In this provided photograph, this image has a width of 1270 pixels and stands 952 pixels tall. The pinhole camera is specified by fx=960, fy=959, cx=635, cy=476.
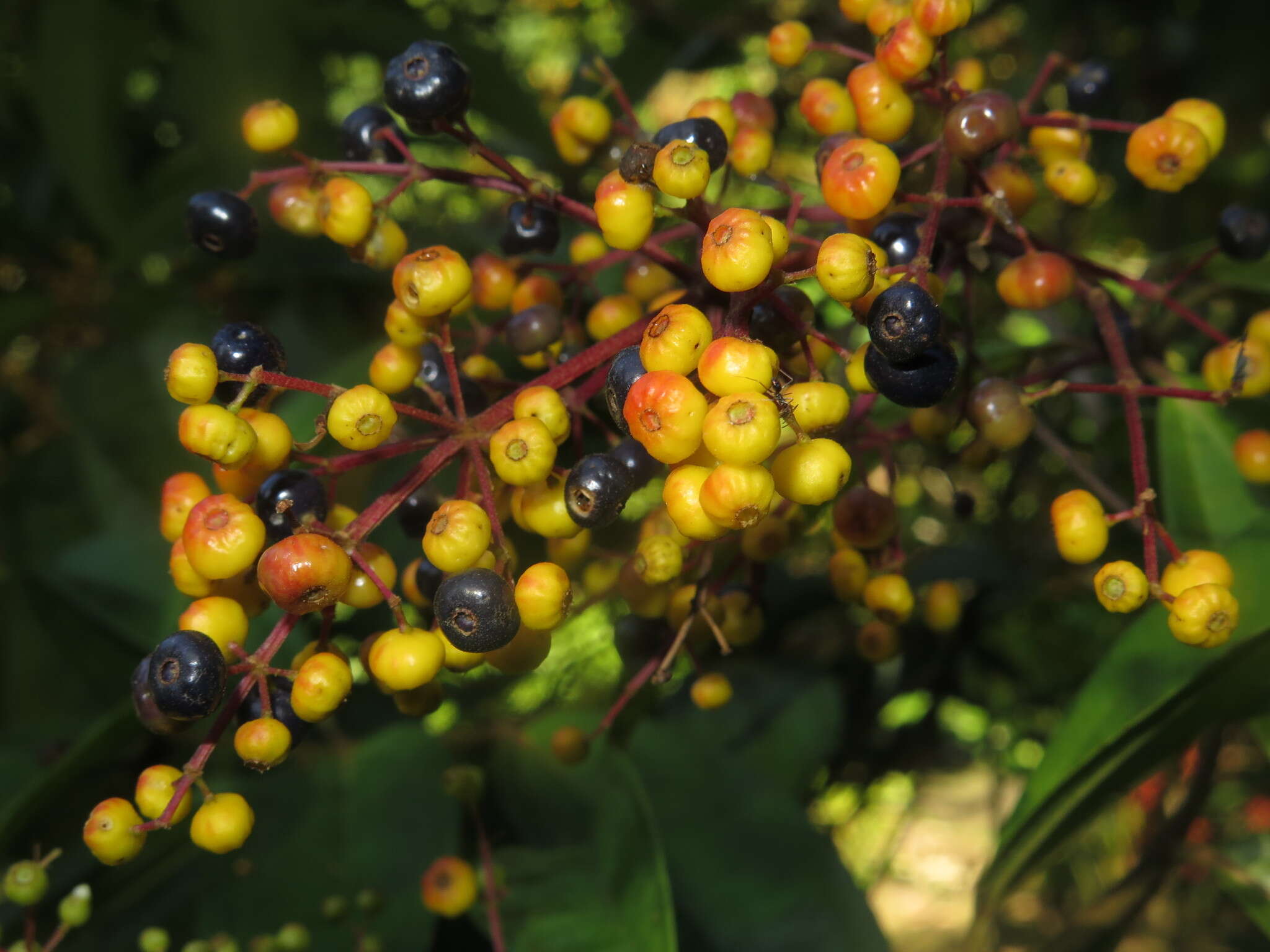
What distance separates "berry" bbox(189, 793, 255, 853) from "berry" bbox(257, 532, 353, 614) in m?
0.15

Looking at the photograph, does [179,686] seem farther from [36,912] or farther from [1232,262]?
[1232,262]

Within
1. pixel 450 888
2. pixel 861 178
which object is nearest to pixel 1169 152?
pixel 861 178

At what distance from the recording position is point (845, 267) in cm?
60

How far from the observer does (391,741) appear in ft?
4.28

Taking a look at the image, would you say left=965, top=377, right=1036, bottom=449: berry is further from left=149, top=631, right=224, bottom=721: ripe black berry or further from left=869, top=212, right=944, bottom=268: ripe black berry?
left=149, top=631, right=224, bottom=721: ripe black berry

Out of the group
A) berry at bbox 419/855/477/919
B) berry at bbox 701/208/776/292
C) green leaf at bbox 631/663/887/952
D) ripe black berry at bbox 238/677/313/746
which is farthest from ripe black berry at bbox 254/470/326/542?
green leaf at bbox 631/663/887/952

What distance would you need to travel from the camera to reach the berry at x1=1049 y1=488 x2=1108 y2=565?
0.73m

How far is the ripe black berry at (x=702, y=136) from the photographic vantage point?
2.38ft

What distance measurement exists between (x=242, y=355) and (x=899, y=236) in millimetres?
514

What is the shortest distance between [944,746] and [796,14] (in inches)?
62.8

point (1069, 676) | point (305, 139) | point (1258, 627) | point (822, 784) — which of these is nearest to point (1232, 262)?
point (1258, 627)

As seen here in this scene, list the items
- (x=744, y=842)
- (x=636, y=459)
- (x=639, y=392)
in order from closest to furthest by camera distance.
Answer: (x=639, y=392) → (x=636, y=459) → (x=744, y=842)

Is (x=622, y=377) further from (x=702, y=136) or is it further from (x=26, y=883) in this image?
(x=26, y=883)

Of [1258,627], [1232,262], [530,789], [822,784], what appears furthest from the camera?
[822,784]
